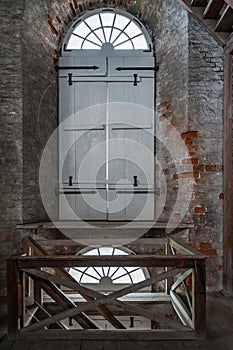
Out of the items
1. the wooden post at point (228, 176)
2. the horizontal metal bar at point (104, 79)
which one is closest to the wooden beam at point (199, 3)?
the wooden post at point (228, 176)

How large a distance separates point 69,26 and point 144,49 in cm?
119

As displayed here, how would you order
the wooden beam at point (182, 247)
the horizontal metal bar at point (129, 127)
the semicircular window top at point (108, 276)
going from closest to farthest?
the wooden beam at point (182, 247)
the semicircular window top at point (108, 276)
the horizontal metal bar at point (129, 127)

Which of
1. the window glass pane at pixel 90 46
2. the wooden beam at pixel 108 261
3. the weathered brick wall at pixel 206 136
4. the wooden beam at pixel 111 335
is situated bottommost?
the wooden beam at pixel 111 335

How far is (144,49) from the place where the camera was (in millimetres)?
4477

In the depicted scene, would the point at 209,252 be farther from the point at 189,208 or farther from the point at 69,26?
the point at 69,26

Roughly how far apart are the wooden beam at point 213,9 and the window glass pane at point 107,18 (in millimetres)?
1562

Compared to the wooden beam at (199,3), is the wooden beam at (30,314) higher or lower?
lower

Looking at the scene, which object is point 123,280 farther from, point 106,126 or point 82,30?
point 82,30

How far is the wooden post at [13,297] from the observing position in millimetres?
2408

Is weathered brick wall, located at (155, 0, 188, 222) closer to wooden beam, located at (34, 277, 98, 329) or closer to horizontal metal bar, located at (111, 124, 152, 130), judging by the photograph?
horizontal metal bar, located at (111, 124, 152, 130)

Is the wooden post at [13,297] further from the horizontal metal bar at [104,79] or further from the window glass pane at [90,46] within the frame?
the window glass pane at [90,46]

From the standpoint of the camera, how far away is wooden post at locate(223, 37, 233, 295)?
3484 millimetres

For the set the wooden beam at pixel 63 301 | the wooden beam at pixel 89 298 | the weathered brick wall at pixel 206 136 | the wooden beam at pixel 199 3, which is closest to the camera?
the wooden beam at pixel 63 301

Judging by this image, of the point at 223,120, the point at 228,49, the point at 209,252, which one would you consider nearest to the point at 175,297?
the point at 209,252
